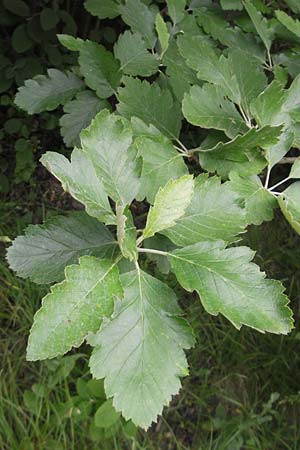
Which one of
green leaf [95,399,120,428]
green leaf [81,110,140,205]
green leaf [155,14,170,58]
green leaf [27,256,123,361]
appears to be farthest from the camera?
green leaf [95,399,120,428]

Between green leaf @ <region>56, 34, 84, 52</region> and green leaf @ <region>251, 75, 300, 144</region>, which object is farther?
green leaf @ <region>56, 34, 84, 52</region>

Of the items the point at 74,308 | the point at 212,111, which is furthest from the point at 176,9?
the point at 74,308

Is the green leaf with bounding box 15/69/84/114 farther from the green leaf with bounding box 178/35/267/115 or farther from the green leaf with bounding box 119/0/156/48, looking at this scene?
the green leaf with bounding box 178/35/267/115

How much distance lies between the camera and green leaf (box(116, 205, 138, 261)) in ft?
1.96

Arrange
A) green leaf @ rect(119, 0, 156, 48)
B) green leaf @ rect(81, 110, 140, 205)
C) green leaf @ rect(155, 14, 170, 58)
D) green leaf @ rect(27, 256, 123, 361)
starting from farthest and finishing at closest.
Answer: green leaf @ rect(119, 0, 156, 48) < green leaf @ rect(155, 14, 170, 58) < green leaf @ rect(81, 110, 140, 205) < green leaf @ rect(27, 256, 123, 361)

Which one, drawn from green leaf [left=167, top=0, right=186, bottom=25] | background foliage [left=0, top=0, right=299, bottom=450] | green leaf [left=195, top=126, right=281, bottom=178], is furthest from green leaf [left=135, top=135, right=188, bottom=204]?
background foliage [left=0, top=0, right=299, bottom=450]

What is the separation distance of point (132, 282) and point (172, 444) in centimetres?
131

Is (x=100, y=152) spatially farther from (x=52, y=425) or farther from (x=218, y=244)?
(x=52, y=425)

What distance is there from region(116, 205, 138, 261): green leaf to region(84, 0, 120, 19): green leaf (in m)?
0.59

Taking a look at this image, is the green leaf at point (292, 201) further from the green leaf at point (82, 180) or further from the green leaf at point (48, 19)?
the green leaf at point (48, 19)

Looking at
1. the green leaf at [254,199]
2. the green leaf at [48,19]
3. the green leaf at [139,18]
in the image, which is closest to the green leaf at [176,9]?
the green leaf at [139,18]

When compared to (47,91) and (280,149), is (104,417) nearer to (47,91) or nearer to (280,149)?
(47,91)

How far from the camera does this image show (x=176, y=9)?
1.05 metres

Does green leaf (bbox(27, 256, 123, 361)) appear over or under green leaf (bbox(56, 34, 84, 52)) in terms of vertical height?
under
